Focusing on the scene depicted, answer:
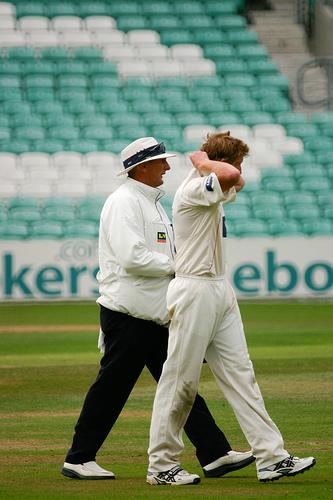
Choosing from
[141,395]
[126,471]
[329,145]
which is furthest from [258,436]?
[329,145]

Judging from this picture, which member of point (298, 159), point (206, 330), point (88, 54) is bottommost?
point (206, 330)

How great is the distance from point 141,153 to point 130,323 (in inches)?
38.2

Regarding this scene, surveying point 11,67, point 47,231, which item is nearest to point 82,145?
point 47,231

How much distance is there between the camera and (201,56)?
29.2 m

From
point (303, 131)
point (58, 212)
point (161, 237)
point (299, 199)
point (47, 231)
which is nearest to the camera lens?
point (161, 237)

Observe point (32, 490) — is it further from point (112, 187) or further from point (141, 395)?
point (112, 187)

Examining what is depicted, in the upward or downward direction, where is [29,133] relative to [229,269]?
upward

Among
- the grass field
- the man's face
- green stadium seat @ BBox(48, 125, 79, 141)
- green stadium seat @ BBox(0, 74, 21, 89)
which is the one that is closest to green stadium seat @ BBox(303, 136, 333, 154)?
green stadium seat @ BBox(48, 125, 79, 141)

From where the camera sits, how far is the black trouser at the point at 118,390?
22.6 feet

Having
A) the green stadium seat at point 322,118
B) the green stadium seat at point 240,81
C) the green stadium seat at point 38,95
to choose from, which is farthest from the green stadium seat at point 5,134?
the green stadium seat at point 322,118

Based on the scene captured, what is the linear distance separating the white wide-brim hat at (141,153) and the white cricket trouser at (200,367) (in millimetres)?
803

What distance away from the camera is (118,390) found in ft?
22.7

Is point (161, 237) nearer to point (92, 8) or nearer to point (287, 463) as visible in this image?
point (287, 463)

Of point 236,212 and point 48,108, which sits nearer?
point 236,212
